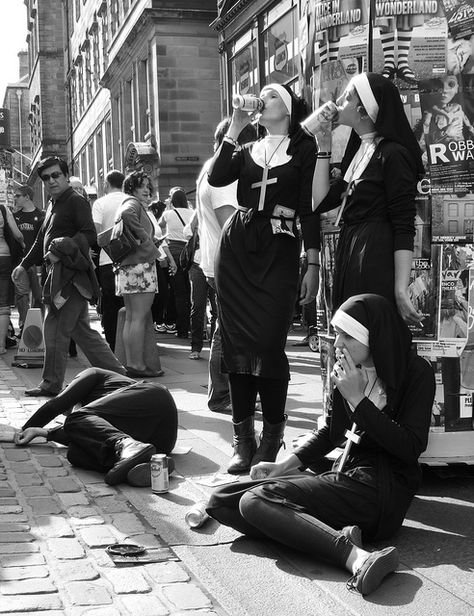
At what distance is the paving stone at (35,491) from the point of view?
16.9ft

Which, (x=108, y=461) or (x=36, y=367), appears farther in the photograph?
(x=36, y=367)

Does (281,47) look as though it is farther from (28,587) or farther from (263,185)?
(28,587)

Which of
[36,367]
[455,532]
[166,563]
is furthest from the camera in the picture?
[36,367]

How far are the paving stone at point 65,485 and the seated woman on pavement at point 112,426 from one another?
0.17m

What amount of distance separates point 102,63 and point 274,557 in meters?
39.3

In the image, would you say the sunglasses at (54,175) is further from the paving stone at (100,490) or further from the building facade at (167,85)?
the building facade at (167,85)

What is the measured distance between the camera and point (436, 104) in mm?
4895

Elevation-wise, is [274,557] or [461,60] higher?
[461,60]

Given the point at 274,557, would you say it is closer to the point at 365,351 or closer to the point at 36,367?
the point at 365,351

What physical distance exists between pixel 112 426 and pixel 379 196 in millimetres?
1979

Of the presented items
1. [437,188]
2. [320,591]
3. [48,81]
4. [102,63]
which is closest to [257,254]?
[437,188]

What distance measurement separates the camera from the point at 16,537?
4359 millimetres

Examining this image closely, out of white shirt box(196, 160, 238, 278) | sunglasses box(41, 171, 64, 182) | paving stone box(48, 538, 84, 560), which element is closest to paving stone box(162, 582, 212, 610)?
paving stone box(48, 538, 84, 560)

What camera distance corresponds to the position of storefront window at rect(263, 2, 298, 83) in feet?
56.9
